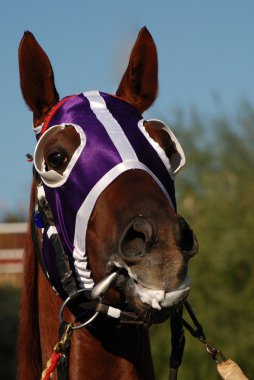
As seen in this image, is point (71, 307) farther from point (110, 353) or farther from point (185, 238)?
point (185, 238)

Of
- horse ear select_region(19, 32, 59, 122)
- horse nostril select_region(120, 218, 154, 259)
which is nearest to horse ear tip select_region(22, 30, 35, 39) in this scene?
horse ear select_region(19, 32, 59, 122)

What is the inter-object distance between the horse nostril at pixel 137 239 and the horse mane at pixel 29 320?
1.02 meters

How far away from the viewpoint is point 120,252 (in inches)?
115

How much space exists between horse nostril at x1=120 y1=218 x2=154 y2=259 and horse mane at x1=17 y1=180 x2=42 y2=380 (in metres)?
1.02

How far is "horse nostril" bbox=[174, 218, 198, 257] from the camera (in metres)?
2.87

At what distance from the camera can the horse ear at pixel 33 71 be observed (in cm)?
373

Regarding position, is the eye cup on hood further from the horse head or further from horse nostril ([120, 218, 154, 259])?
horse nostril ([120, 218, 154, 259])

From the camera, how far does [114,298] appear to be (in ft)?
10.5

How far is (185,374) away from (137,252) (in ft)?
40.7

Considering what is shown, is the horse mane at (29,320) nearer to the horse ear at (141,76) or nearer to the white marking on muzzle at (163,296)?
the horse ear at (141,76)

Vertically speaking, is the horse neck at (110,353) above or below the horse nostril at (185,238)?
below

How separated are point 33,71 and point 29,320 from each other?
3.65 feet

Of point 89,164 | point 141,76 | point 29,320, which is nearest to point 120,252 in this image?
point 89,164

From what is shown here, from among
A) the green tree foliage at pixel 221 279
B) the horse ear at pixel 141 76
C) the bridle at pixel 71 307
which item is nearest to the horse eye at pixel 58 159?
the bridle at pixel 71 307
